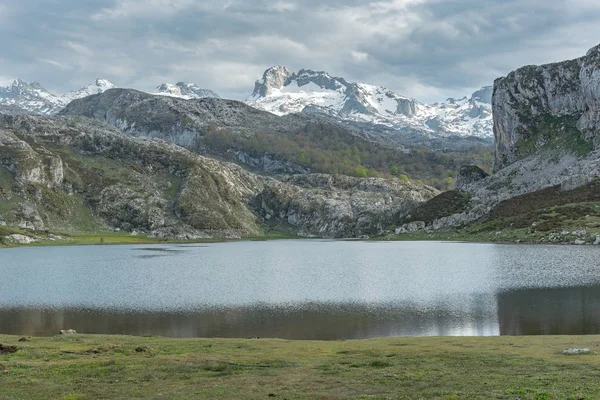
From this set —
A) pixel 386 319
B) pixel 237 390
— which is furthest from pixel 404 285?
pixel 237 390

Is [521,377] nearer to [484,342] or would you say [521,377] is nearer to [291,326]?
[484,342]

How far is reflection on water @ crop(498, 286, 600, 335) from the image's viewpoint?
5525cm

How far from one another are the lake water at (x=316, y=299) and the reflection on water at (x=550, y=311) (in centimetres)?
11

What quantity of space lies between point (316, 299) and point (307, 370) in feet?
152

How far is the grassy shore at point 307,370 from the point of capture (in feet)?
85.1

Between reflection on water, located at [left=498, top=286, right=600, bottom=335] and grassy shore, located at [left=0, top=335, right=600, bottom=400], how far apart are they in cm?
1043

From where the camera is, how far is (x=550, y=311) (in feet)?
213

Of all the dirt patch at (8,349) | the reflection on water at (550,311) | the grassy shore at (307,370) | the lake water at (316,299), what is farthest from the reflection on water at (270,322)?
the dirt patch at (8,349)

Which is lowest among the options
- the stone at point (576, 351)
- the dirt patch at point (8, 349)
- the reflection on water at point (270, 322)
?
the reflection on water at point (270, 322)

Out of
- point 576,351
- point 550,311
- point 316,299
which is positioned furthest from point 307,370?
point 316,299

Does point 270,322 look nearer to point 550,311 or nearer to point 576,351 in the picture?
point 550,311

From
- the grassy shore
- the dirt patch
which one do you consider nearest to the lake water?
the grassy shore

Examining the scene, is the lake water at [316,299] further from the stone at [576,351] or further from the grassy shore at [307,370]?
the stone at [576,351]

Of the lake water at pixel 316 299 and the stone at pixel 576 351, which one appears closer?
the stone at pixel 576 351
